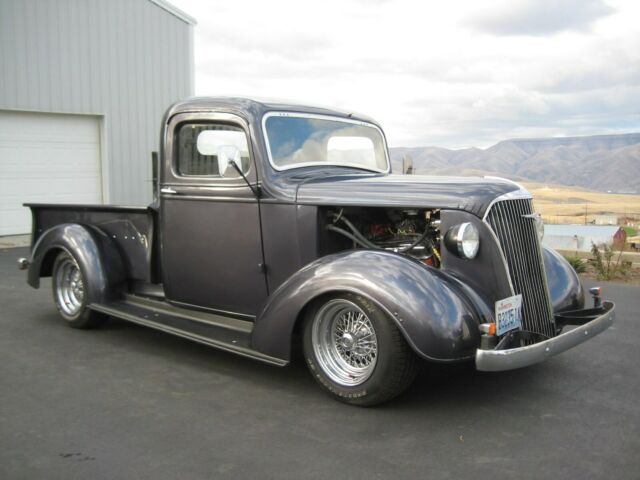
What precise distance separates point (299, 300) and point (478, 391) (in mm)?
1268

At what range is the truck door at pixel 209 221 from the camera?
4.37m

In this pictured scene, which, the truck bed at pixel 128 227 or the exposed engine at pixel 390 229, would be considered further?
the truck bed at pixel 128 227

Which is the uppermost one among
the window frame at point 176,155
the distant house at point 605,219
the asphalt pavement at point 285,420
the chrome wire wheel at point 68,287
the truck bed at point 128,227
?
the window frame at point 176,155

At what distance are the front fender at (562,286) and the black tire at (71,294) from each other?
11.9 feet

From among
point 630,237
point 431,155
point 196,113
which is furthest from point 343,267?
point 431,155

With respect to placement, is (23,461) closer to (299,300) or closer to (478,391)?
(299,300)

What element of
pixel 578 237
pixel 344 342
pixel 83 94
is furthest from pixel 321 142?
pixel 83 94

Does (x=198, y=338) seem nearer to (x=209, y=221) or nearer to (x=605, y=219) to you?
(x=209, y=221)

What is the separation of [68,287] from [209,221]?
1.94 meters

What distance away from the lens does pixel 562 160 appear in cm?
2989

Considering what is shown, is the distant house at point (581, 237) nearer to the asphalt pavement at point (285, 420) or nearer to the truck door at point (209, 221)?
the asphalt pavement at point (285, 420)

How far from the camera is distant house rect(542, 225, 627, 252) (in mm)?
9438

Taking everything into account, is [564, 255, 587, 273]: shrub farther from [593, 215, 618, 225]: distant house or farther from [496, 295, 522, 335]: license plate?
[496, 295, 522, 335]: license plate

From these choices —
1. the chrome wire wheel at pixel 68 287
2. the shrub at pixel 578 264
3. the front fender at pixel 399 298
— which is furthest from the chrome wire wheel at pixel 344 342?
the shrub at pixel 578 264
